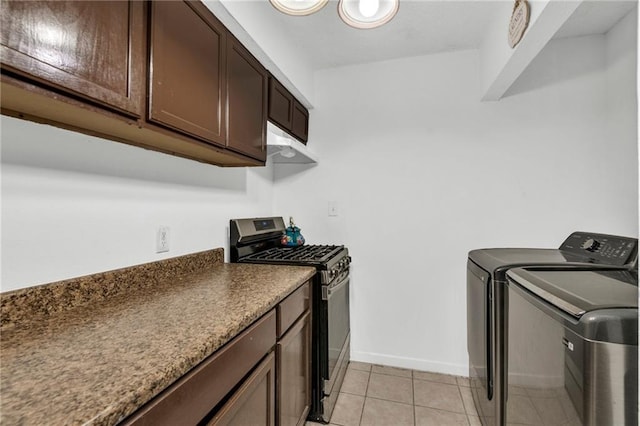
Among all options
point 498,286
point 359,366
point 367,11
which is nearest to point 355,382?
point 359,366

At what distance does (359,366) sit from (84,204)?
7.09 ft

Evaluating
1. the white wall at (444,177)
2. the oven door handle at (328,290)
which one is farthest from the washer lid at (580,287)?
the white wall at (444,177)

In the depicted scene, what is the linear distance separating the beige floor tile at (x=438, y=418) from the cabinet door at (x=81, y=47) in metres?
2.13

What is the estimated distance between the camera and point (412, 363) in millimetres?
2297

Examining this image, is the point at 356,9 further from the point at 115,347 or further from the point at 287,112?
the point at 115,347

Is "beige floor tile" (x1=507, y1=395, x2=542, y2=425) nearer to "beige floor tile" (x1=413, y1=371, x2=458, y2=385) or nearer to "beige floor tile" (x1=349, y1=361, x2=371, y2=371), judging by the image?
"beige floor tile" (x1=413, y1=371, x2=458, y2=385)

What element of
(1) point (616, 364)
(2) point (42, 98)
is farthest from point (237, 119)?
(1) point (616, 364)

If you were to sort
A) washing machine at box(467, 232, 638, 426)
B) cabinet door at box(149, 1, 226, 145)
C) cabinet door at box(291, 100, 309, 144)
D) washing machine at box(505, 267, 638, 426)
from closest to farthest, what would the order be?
washing machine at box(505, 267, 638, 426) → cabinet door at box(149, 1, 226, 145) → washing machine at box(467, 232, 638, 426) → cabinet door at box(291, 100, 309, 144)

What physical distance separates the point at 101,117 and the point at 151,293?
667 mm

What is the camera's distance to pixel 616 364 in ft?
2.33

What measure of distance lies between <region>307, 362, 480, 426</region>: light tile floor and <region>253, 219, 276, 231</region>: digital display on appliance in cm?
125

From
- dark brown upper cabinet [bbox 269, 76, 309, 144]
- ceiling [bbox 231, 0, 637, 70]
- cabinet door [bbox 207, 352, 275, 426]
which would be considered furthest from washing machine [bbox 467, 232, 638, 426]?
dark brown upper cabinet [bbox 269, 76, 309, 144]

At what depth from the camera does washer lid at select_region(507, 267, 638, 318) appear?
785mm

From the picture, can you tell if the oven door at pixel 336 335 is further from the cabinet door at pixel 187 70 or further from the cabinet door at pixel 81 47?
the cabinet door at pixel 81 47
